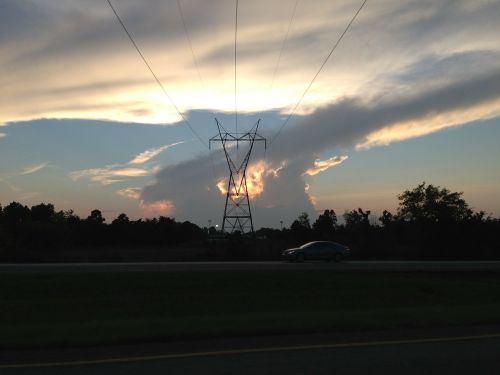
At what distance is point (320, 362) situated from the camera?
809cm

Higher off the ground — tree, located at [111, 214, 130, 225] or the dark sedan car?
tree, located at [111, 214, 130, 225]

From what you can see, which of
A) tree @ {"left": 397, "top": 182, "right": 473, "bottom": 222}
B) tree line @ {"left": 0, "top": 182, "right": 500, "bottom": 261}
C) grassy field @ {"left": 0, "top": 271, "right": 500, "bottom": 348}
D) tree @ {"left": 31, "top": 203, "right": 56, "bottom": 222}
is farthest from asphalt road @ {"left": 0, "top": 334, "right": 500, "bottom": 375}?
tree @ {"left": 31, "top": 203, "right": 56, "bottom": 222}

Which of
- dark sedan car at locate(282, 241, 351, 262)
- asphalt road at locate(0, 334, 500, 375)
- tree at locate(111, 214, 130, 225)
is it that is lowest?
asphalt road at locate(0, 334, 500, 375)

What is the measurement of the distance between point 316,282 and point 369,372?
51.8 feet

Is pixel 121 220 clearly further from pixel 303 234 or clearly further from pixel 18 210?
pixel 303 234

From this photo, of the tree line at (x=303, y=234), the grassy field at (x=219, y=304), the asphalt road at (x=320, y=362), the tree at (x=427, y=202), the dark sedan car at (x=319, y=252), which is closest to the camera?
the asphalt road at (x=320, y=362)

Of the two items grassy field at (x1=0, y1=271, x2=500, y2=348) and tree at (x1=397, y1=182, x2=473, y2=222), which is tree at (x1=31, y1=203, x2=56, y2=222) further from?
grassy field at (x1=0, y1=271, x2=500, y2=348)

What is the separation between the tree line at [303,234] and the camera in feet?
175

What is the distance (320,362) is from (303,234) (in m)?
63.1

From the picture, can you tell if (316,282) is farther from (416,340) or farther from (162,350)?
(162,350)

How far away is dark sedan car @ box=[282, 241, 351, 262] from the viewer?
3784 centimetres

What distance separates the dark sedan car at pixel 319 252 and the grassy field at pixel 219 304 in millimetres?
10417

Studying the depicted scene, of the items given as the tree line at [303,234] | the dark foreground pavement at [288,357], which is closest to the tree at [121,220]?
the tree line at [303,234]

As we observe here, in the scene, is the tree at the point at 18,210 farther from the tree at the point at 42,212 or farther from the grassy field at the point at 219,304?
the grassy field at the point at 219,304
